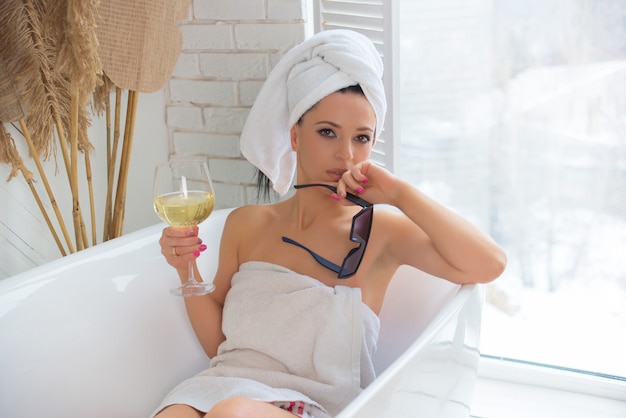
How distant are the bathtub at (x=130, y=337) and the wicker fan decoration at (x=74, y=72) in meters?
0.48

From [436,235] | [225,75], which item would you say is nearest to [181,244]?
[436,235]

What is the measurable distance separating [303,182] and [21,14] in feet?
3.37

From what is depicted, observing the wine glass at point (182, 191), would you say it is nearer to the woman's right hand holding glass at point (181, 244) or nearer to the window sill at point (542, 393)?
the woman's right hand holding glass at point (181, 244)

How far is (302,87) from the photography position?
184 centimetres

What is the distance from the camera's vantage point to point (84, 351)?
1950 millimetres

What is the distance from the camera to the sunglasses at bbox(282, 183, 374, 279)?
1776 mm

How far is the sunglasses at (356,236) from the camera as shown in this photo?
178 centimetres

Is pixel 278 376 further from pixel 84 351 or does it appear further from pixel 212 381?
pixel 84 351

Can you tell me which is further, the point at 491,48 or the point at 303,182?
the point at 491,48

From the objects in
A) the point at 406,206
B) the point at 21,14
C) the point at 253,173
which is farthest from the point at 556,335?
the point at 21,14

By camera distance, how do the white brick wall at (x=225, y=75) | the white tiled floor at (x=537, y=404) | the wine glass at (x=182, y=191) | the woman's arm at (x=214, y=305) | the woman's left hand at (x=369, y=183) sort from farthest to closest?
the white brick wall at (x=225, y=75) < the white tiled floor at (x=537, y=404) < the woman's arm at (x=214, y=305) < the woman's left hand at (x=369, y=183) < the wine glass at (x=182, y=191)

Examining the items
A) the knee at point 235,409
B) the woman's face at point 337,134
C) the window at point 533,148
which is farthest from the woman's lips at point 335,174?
the window at point 533,148

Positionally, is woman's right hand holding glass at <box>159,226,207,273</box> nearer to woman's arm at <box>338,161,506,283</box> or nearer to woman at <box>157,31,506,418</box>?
woman at <box>157,31,506,418</box>

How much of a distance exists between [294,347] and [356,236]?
11.0 inches
